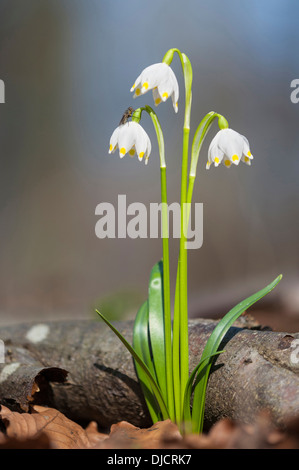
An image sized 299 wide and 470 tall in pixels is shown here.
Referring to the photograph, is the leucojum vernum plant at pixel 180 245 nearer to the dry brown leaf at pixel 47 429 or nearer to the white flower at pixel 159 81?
the white flower at pixel 159 81

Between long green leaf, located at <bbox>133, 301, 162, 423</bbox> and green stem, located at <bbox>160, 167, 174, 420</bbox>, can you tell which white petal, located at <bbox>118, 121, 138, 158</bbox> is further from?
long green leaf, located at <bbox>133, 301, 162, 423</bbox>

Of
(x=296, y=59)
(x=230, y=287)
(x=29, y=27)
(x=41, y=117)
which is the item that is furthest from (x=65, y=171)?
(x=296, y=59)

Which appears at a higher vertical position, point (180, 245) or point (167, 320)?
point (180, 245)

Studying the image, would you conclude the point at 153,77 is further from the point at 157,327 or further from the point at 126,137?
the point at 157,327

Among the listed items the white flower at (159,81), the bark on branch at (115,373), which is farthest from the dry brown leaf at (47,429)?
the white flower at (159,81)

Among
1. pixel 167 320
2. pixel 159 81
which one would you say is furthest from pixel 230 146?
pixel 167 320

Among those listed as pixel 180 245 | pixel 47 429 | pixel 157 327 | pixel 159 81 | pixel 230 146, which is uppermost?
pixel 159 81
